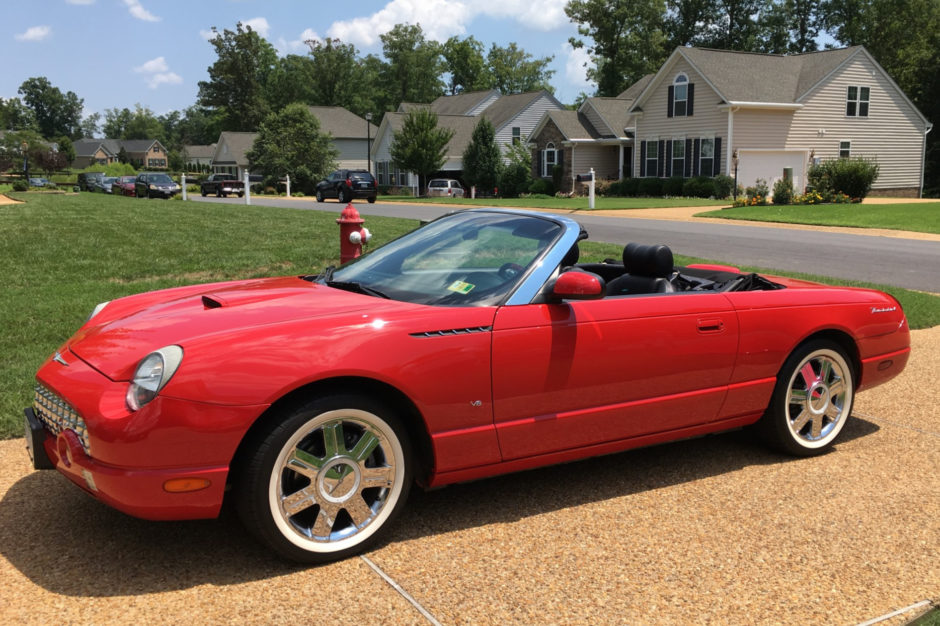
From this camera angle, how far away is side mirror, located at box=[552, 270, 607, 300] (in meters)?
3.56

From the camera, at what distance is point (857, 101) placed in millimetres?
40312

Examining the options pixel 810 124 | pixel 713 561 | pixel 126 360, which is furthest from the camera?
pixel 810 124

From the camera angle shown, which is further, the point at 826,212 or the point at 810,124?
the point at 810,124

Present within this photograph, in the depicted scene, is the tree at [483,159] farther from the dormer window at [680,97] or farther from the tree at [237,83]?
the tree at [237,83]

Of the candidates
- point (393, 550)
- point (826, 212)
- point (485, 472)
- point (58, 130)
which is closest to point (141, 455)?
point (393, 550)

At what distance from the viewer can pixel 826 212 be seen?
1021 inches

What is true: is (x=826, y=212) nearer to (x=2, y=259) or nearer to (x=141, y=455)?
(x=2, y=259)

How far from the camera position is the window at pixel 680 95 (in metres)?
39.2

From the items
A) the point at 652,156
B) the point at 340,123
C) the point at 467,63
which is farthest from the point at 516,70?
the point at 652,156

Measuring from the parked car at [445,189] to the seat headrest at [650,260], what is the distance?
140 feet

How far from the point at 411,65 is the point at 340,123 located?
3014cm

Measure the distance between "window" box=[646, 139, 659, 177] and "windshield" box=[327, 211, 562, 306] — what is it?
1518 inches

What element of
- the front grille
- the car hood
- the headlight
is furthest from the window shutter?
the headlight

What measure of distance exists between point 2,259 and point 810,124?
123 feet
